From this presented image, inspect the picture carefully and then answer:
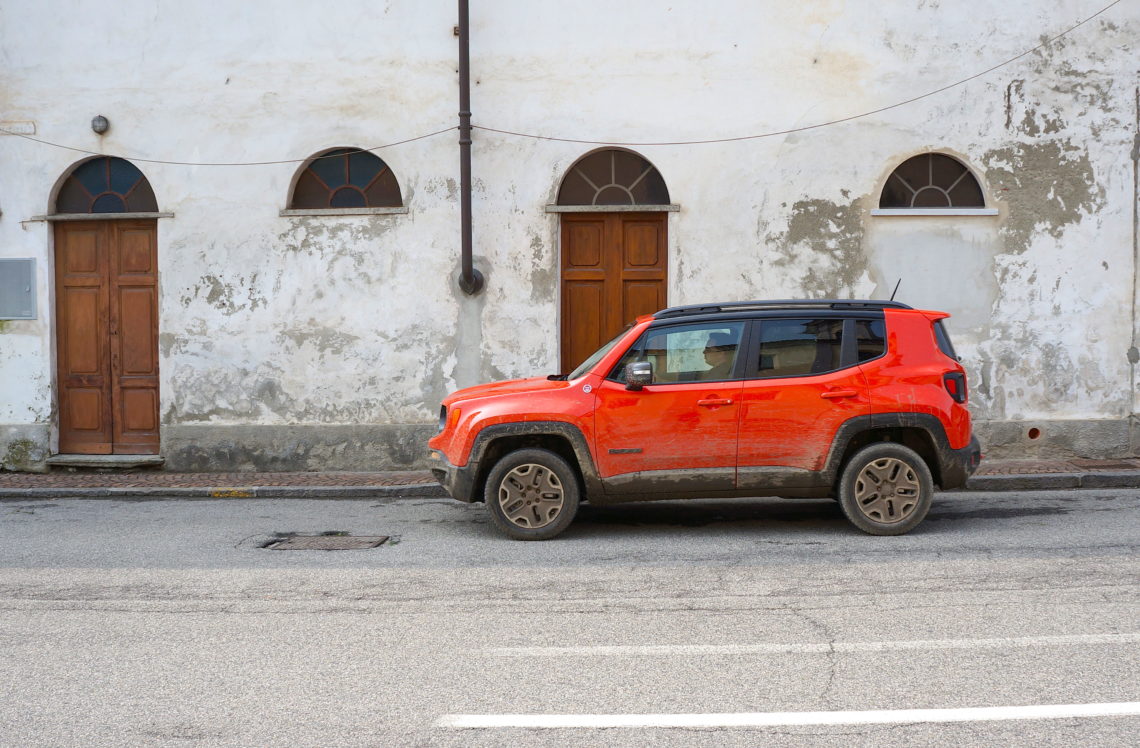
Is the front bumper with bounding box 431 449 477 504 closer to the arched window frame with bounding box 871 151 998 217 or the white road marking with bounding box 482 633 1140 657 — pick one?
the white road marking with bounding box 482 633 1140 657

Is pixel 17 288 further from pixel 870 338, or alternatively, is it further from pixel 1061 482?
pixel 1061 482

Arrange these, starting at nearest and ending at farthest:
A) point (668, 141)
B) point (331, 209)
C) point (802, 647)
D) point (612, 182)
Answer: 1. point (802, 647)
2. point (668, 141)
3. point (612, 182)
4. point (331, 209)

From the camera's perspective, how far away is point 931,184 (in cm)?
1191

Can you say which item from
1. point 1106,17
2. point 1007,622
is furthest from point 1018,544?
point 1106,17

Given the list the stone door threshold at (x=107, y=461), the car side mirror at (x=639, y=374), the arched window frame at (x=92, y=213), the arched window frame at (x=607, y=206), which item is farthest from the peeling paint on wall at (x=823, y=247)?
the stone door threshold at (x=107, y=461)

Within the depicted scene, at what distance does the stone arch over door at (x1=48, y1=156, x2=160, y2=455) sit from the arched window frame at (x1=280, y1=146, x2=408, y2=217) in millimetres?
1727

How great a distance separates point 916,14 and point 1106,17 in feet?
6.71

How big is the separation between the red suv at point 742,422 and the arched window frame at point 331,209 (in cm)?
481

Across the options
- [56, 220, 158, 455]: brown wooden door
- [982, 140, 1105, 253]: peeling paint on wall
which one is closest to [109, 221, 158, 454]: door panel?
[56, 220, 158, 455]: brown wooden door

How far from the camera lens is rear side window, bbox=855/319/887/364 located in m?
7.93

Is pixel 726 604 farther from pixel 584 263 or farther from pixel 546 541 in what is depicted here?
pixel 584 263

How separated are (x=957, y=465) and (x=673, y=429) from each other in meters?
2.13

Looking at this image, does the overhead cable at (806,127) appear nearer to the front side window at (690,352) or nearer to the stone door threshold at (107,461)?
the front side window at (690,352)

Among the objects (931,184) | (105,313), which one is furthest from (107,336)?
(931,184)
